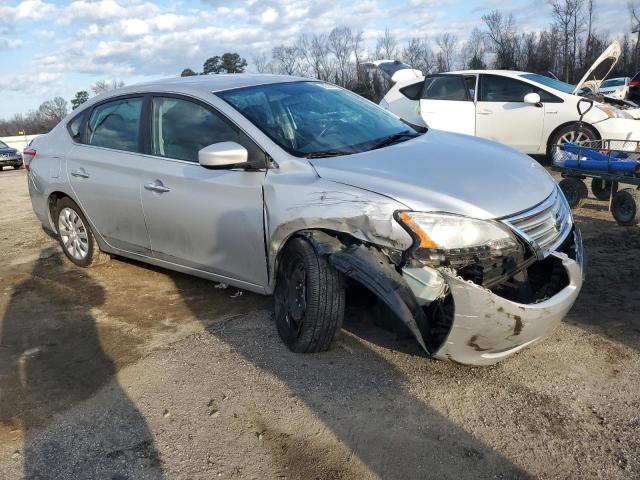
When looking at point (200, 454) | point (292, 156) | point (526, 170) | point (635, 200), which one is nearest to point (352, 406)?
point (200, 454)

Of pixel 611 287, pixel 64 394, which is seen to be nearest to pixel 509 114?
pixel 611 287

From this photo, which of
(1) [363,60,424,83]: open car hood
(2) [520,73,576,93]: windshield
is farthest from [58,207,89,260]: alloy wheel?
(2) [520,73,576,93]: windshield

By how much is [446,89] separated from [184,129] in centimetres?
675

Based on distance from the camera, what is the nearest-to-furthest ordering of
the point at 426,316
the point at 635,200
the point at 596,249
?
the point at 426,316 → the point at 596,249 → the point at 635,200

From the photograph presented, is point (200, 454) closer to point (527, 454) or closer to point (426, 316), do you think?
point (426, 316)

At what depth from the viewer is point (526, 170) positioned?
353cm

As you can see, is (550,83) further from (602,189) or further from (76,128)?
(76,128)

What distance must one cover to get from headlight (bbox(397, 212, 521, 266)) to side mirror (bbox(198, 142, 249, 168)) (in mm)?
1235

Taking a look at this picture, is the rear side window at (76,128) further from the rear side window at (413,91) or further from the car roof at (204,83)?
the rear side window at (413,91)

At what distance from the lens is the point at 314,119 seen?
13.2 ft

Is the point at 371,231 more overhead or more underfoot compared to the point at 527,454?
more overhead

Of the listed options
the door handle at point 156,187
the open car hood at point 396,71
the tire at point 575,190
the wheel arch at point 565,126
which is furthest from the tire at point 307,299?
the open car hood at point 396,71

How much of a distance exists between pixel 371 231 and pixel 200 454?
141 cm

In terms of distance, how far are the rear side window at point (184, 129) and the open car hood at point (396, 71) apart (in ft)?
23.1
